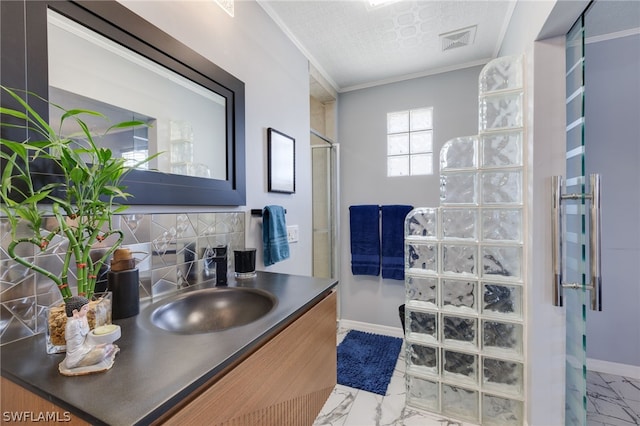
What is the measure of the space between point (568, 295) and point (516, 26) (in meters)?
1.50

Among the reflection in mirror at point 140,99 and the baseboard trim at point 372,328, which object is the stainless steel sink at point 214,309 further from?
the baseboard trim at point 372,328

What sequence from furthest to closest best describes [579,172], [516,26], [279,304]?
1. [516,26]
2. [579,172]
3. [279,304]

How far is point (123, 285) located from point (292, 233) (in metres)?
1.14

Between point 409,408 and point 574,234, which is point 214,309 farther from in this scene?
point 574,234

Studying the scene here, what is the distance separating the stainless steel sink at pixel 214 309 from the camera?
94 cm

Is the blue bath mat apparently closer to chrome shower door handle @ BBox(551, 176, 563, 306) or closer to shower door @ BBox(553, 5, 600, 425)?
shower door @ BBox(553, 5, 600, 425)

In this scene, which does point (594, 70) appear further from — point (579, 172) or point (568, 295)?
point (568, 295)

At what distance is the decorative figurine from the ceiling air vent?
238 cm

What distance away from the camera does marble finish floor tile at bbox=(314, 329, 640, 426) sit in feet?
4.88

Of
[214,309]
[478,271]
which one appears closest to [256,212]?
[214,309]

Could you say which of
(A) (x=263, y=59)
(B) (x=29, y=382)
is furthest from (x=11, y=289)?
(A) (x=263, y=59)

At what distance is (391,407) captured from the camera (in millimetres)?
1604

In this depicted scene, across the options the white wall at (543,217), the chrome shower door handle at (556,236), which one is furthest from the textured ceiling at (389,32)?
the chrome shower door handle at (556,236)

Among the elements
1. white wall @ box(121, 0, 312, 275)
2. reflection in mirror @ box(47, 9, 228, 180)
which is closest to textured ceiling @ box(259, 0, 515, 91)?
white wall @ box(121, 0, 312, 275)
